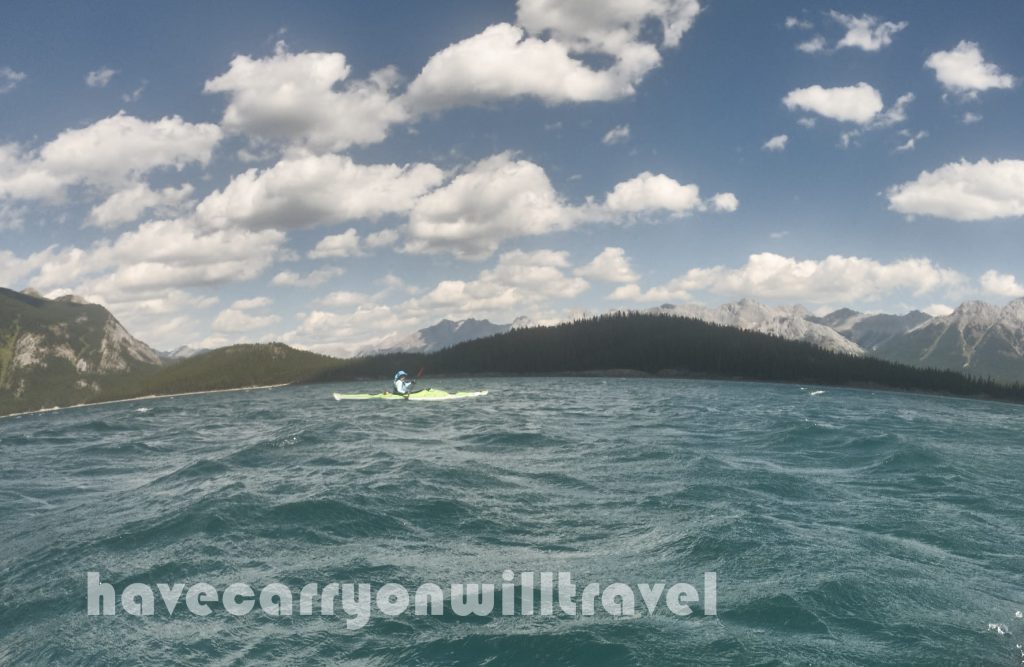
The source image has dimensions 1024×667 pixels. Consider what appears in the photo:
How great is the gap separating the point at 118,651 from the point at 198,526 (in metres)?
8.64

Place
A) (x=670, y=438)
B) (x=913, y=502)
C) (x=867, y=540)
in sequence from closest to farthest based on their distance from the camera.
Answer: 1. (x=867, y=540)
2. (x=913, y=502)
3. (x=670, y=438)

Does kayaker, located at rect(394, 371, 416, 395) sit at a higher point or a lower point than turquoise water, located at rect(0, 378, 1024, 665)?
higher

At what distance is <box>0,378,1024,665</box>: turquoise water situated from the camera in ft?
38.7

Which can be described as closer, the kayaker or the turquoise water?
the turquoise water

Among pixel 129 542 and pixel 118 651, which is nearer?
pixel 118 651


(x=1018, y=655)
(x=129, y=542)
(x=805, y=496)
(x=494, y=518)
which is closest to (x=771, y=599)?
(x=1018, y=655)

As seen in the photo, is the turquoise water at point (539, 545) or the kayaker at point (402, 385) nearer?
the turquoise water at point (539, 545)

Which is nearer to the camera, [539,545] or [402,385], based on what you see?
[539,545]

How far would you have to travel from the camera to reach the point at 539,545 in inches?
711

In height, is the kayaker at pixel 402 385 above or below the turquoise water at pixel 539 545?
above

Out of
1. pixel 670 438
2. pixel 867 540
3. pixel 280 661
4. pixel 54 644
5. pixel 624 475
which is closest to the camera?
pixel 280 661

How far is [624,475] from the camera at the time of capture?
2842 centimetres

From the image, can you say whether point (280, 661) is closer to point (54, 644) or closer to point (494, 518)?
point (54, 644)

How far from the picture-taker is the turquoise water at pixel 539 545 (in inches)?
465
